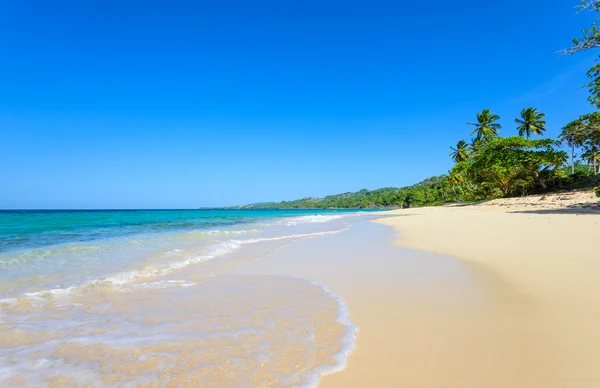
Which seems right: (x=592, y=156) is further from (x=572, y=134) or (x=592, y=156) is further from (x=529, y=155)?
(x=572, y=134)

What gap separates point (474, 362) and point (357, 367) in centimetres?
93

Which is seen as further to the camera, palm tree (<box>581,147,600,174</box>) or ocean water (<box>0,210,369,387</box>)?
palm tree (<box>581,147,600,174</box>)

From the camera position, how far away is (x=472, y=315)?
3168mm

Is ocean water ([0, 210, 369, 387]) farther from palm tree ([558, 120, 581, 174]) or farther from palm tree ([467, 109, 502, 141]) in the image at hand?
palm tree ([467, 109, 502, 141])

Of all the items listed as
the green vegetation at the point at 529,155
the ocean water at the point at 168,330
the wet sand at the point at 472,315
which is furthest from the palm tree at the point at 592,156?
the ocean water at the point at 168,330

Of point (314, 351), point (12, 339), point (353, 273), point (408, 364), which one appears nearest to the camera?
point (408, 364)

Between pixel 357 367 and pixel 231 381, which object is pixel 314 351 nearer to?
pixel 357 367

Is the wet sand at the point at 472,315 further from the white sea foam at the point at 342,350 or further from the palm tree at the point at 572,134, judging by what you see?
the palm tree at the point at 572,134

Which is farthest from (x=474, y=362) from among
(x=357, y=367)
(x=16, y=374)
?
(x=16, y=374)

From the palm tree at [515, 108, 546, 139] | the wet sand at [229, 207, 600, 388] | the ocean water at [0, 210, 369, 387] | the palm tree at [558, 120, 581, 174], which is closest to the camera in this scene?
the wet sand at [229, 207, 600, 388]

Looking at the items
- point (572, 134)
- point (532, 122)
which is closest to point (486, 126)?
point (532, 122)

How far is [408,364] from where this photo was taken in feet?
7.23

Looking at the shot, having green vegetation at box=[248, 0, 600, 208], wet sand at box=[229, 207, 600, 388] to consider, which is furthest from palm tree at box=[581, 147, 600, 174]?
wet sand at box=[229, 207, 600, 388]

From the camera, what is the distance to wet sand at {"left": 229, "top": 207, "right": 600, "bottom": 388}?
205 cm
